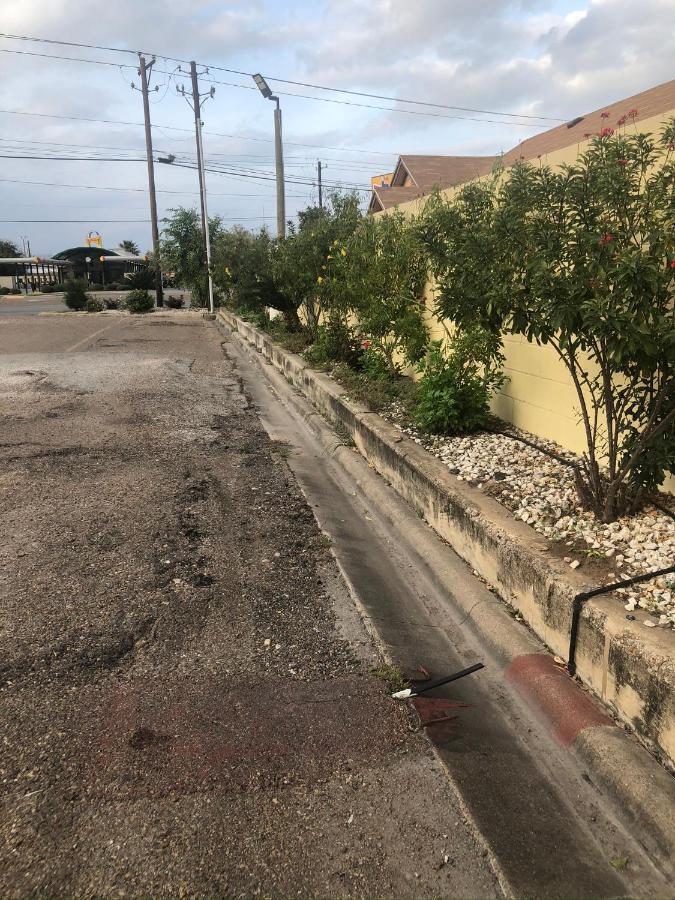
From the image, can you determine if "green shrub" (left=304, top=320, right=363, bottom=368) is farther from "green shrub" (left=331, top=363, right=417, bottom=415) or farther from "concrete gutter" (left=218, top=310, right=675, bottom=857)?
"concrete gutter" (left=218, top=310, right=675, bottom=857)

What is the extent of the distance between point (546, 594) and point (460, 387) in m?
3.28

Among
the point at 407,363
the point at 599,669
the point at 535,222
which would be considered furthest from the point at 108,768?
the point at 407,363

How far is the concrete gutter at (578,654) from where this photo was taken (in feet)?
8.46

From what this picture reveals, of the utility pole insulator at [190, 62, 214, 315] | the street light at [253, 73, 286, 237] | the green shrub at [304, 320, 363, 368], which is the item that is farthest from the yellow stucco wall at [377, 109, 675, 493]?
the utility pole insulator at [190, 62, 214, 315]

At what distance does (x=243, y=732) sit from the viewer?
284cm

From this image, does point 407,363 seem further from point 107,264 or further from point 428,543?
point 107,264

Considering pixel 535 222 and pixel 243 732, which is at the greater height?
pixel 535 222

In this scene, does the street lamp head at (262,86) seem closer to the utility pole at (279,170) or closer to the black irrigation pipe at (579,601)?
the utility pole at (279,170)

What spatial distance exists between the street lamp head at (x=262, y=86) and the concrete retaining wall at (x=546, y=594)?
725 inches

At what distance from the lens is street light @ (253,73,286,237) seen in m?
21.1

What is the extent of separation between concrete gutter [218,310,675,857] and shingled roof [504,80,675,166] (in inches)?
370

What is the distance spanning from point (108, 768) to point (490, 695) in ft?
5.70

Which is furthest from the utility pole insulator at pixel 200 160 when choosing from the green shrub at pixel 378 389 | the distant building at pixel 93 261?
the distant building at pixel 93 261

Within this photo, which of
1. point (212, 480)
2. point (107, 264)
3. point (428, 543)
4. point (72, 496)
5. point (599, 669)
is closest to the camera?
point (599, 669)
